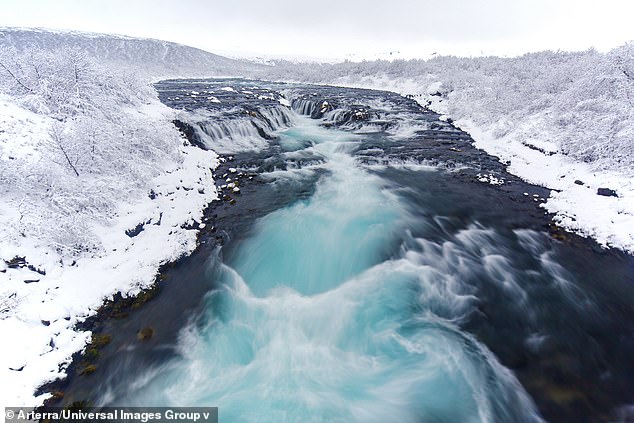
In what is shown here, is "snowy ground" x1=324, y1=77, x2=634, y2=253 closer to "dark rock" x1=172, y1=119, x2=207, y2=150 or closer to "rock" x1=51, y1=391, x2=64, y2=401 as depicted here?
"rock" x1=51, y1=391, x2=64, y2=401

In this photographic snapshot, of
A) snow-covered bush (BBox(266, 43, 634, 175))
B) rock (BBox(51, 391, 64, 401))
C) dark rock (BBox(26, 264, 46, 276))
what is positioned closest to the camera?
rock (BBox(51, 391, 64, 401))

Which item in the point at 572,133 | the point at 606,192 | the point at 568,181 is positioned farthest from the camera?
the point at 572,133

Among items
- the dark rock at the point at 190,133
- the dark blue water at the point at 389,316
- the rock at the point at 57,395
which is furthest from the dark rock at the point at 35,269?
the dark rock at the point at 190,133

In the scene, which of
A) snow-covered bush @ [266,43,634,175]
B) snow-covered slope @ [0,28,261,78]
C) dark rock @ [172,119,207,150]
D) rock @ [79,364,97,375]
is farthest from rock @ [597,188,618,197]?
snow-covered slope @ [0,28,261,78]

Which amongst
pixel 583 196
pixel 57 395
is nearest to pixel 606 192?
pixel 583 196

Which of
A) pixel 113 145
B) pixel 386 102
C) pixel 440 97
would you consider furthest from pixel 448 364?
pixel 440 97

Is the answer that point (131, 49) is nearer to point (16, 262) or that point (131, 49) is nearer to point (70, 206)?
point (70, 206)

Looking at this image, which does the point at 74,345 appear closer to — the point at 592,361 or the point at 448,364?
the point at 448,364
